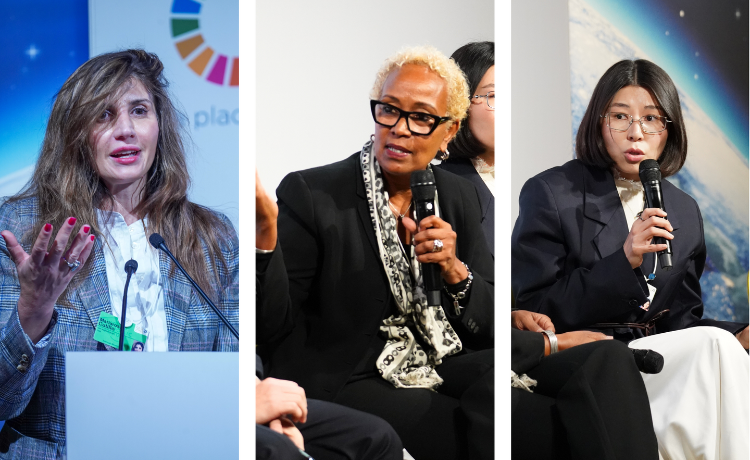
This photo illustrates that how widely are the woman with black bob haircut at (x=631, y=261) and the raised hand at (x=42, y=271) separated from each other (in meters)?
1.59

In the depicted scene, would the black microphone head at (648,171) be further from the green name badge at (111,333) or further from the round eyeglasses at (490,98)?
the green name badge at (111,333)

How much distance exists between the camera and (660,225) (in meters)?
2.79

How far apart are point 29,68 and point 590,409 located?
7.45 ft

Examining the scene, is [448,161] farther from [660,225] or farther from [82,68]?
[82,68]

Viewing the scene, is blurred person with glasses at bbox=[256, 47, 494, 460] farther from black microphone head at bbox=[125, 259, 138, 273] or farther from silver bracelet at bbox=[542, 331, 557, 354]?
black microphone head at bbox=[125, 259, 138, 273]

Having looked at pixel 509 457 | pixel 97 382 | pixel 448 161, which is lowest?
pixel 509 457

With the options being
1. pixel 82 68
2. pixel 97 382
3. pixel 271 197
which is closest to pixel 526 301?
pixel 271 197

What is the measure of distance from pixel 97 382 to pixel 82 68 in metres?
1.09

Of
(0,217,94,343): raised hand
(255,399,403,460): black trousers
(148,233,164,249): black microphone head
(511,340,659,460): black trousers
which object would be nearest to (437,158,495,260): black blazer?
(511,340,659,460): black trousers

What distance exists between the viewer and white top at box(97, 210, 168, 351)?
8.46ft

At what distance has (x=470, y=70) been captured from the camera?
2.68 meters

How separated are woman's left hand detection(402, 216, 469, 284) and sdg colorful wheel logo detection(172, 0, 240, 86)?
2.78ft

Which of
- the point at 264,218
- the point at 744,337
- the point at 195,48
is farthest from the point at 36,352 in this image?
→ the point at 744,337

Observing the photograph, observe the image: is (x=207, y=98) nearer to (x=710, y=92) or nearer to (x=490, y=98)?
(x=490, y=98)
